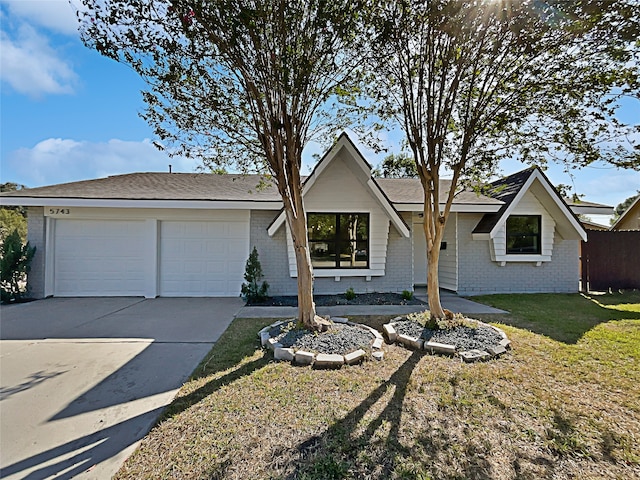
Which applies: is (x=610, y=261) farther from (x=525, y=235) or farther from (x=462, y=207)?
(x=462, y=207)

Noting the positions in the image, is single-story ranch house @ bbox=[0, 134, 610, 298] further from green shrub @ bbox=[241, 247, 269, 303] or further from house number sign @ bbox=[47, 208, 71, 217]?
green shrub @ bbox=[241, 247, 269, 303]

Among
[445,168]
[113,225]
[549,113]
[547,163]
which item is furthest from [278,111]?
[113,225]

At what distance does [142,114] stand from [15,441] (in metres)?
4.71

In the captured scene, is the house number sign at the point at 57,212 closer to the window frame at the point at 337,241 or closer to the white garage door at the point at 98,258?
the white garage door at the point at 98,258

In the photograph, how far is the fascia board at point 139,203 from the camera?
8641 mm

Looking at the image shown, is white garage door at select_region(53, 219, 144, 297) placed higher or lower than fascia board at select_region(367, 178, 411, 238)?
lower

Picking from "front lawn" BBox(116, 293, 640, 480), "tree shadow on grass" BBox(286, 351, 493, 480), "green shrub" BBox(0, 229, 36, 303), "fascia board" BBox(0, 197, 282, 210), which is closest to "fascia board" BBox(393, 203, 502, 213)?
"fascia board" BBox(0, 197, 282, 210)

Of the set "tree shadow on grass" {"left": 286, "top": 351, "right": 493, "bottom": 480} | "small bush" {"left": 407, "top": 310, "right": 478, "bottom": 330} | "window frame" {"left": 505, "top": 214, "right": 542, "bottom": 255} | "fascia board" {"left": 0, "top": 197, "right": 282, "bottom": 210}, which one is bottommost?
"tree shadow on grass" {"left": 286, "top": 351, "right": 493, "bottom": 480}

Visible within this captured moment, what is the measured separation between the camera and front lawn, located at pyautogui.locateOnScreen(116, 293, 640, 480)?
7.88ft

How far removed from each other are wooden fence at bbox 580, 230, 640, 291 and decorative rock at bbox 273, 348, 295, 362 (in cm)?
1146

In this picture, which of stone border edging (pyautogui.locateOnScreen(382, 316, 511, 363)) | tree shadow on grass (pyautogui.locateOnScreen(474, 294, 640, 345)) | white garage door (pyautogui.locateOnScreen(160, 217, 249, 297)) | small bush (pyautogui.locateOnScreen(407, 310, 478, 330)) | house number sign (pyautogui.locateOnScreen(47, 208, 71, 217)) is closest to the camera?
stone border edging (pyautogui.locateOnScreen(382, 316, 511, 363))

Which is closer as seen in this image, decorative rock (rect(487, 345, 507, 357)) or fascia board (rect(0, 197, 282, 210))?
decorative rock (rect(487, 345, 507, 357))

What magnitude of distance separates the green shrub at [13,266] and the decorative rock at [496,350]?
1146cm

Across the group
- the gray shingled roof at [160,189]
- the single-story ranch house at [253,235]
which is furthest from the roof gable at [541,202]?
the gray shingled roof at [160,189]
